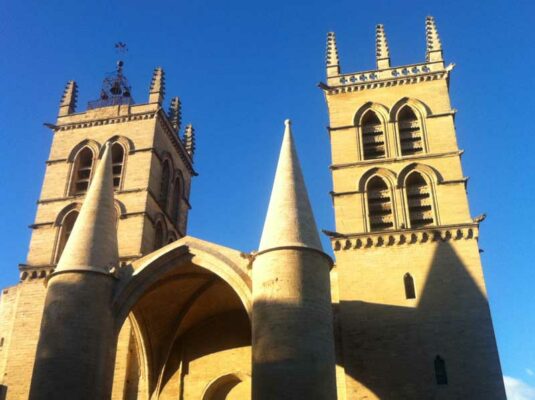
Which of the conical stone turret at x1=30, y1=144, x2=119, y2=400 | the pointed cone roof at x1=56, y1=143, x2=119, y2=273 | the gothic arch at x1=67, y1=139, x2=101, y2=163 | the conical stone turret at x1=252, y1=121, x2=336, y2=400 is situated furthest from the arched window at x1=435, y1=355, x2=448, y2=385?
the gothic arch at x1=67, y1=139, x2=101, y2=163

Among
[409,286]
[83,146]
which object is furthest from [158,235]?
[409,286]

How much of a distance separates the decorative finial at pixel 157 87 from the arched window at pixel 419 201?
909 centimetres

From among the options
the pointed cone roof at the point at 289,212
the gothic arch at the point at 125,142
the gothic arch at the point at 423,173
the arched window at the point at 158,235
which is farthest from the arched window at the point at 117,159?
the gothic arch at the point at 423,173

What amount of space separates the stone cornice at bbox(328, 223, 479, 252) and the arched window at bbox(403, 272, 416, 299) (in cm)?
86

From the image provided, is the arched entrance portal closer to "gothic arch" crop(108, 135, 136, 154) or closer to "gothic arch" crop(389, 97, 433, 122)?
"gothic arch" crop(108, 135, 136, 154)

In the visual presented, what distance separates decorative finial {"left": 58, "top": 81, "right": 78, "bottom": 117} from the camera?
22.8 m

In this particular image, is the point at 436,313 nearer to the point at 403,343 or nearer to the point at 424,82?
the point at 403,343

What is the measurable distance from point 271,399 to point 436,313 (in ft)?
16.6

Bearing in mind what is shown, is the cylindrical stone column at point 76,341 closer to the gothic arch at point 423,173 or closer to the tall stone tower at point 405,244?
the tall stone tower at point 405,244

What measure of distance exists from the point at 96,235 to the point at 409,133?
29.0ft

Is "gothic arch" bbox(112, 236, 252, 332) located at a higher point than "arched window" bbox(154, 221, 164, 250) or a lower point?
lower

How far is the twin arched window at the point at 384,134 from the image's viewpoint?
1827 cm

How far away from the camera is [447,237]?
16.2 meters

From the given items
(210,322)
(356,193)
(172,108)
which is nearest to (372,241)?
(356,193)
